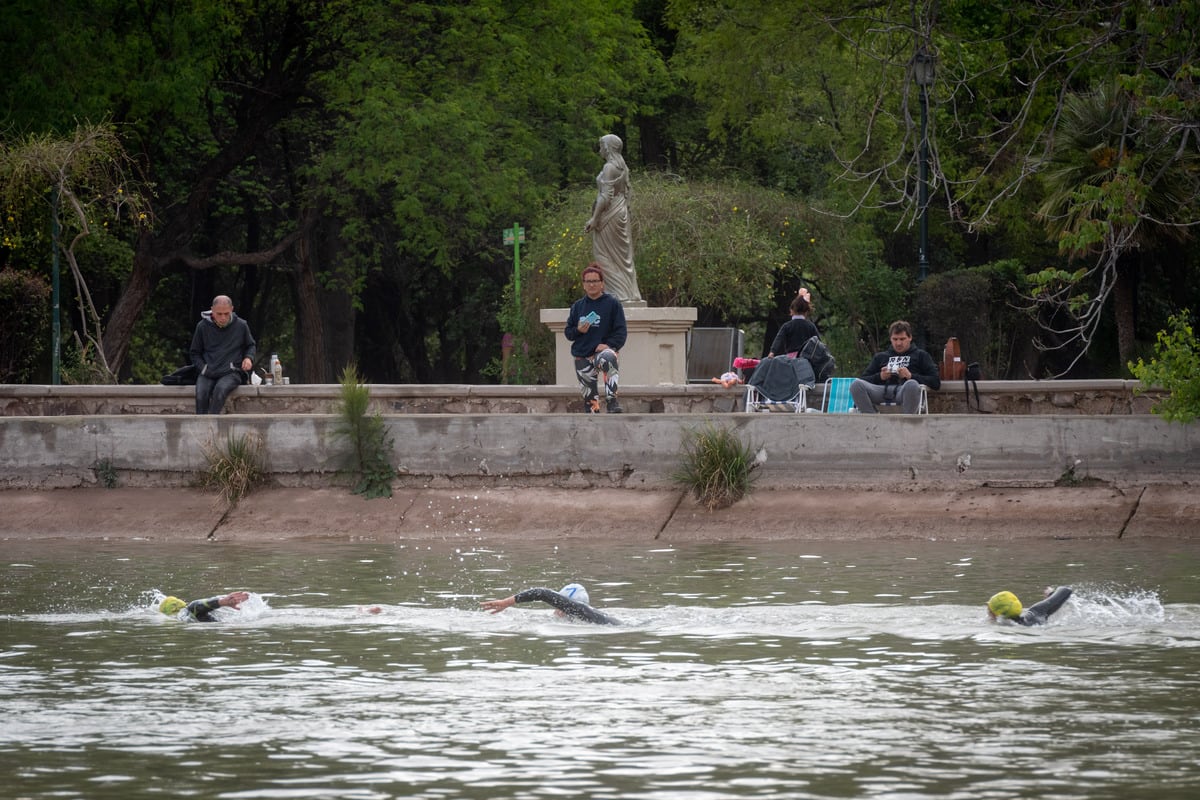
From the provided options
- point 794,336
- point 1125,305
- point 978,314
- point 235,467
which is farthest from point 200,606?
point 1125,305

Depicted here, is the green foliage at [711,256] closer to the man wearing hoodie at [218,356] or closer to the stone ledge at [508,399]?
the stone ledge at [508,399]

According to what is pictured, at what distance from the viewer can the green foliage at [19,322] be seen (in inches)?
1054

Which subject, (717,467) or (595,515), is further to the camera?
(595,515)

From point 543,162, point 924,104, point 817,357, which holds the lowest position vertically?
point 817,357

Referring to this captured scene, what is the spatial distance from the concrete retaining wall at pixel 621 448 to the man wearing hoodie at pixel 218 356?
1539 mm

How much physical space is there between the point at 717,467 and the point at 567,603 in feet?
19.8

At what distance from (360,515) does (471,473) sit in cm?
115

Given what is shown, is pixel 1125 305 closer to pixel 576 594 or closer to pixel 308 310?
pixel 308 310

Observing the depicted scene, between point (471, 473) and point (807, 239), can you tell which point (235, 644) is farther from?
point (807, 239)

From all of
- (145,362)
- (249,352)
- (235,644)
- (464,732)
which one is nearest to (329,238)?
(145,362)

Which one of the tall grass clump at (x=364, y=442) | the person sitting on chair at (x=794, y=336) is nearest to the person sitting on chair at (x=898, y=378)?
the person sitting on chair at (x=794, y=336)

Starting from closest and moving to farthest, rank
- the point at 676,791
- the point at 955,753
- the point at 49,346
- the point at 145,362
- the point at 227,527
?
the point at 676,791
the point at 955,753
the point at 227,527
the point at 49,346
the point at 145,362

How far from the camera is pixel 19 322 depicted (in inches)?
1070

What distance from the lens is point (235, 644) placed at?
36.8 feet
